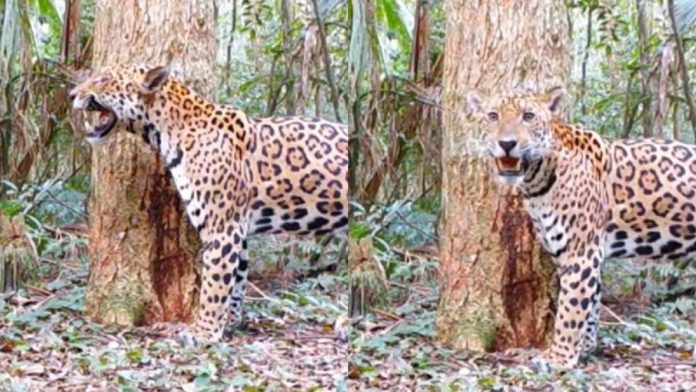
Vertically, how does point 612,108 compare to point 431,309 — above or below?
above

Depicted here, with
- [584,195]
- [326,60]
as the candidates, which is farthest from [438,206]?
[326,60]

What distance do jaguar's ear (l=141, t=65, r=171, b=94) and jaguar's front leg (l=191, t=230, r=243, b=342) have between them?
0.52 metres

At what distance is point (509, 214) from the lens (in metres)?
3.13

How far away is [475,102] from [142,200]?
1.15m

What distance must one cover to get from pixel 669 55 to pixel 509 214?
0.68 m

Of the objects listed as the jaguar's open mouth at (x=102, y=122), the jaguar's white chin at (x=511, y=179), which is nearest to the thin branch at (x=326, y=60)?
the jaguar's white chin at (x=511, y=179)

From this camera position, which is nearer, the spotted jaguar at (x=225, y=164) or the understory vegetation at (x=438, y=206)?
the understory vegetation at (x=438, y=206)

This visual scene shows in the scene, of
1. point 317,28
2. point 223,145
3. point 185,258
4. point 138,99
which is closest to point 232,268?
point 185,258

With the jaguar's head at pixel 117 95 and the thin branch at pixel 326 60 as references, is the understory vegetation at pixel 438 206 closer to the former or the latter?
the thin branch at pixel 326 60

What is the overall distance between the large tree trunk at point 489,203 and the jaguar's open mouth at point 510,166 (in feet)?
0.19

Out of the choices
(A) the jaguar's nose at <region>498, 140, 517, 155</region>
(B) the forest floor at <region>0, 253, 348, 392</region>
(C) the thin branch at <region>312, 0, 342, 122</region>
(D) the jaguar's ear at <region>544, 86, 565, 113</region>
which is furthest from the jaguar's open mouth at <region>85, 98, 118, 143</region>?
(D) the jaguar's ear at <region>544, 86, 565, 113</region>

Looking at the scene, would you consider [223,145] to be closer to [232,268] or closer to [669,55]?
[232,268]

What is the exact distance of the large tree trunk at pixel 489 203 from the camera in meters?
3.06

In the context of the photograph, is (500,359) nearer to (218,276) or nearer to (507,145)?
(507,145)
